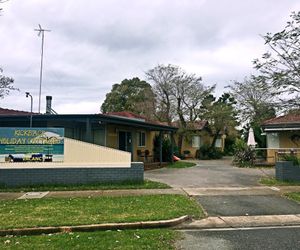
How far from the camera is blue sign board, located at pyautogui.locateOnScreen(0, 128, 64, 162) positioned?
1345cm

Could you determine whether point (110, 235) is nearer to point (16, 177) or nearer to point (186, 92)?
point (16, 177)

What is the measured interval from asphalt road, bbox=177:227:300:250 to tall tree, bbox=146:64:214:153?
26.4m

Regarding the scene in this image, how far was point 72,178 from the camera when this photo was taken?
13.6 metres

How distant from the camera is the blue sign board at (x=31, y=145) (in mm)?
13445

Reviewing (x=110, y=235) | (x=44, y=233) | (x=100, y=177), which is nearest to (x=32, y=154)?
(x=100, y=177)

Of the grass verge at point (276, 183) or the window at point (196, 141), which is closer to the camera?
the grass verge at point (276, 183)

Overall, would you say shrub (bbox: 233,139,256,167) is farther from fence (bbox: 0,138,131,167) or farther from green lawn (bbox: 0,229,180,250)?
green lawn (bbox: 0,229,180,250)

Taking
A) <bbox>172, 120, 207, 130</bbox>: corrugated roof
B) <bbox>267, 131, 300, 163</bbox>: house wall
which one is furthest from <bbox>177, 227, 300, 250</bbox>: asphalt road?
<bbox>172, 120, 207, 130</bbox>: corrugated roof

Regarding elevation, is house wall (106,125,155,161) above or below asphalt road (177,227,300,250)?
above

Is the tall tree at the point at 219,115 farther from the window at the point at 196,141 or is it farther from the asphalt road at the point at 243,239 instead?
the asphalt road at the point at 243,239

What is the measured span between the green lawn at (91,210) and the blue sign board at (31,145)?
3.30m

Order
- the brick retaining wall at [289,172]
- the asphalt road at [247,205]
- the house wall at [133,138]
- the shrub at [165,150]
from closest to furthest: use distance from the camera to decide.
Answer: the asphalt road at [247,205], the brick retaining wall at [289,172], the house wall at [133,138], the shrub at [165,150]

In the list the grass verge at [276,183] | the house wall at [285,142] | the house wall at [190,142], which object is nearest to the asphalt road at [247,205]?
the grass verge at [276,183]

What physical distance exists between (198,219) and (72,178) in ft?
21.9
